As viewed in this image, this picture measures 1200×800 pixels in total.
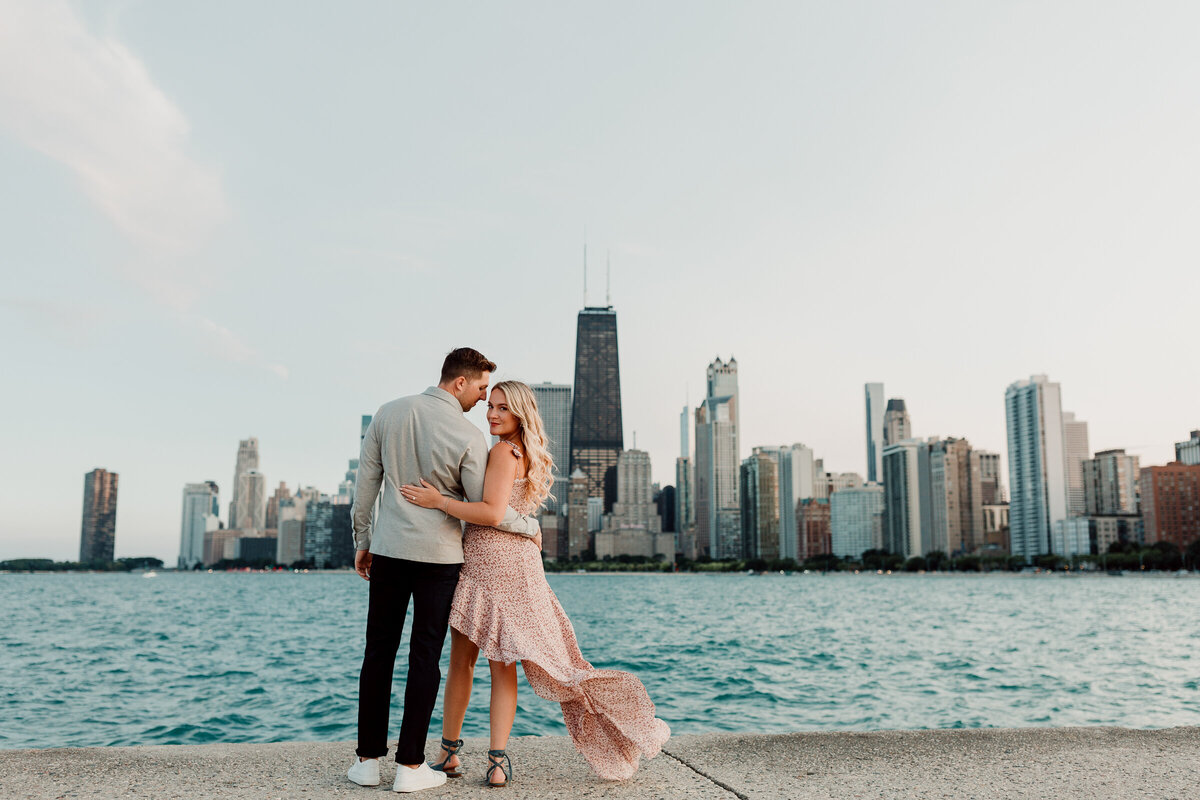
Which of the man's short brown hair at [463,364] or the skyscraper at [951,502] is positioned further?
the skyscraper at [951,502]

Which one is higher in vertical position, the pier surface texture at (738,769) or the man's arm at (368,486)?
the man's arm at (368,486)

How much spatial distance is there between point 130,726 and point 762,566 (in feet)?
535

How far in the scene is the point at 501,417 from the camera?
5.18m

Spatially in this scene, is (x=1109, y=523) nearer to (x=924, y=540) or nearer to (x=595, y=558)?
(x=924, y=540)

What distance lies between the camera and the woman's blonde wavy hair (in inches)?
204

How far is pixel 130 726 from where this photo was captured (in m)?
14.6

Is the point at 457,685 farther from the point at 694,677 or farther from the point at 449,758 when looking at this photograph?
the point at 694,677

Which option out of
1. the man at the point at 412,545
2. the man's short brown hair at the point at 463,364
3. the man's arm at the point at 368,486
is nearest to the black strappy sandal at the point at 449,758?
the man at the point at 412,545

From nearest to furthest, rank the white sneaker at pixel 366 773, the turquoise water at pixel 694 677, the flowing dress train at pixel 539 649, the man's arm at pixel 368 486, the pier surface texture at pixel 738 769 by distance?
the pier surface texture at pixel 738 769
the white sneaker at pixel 366 773
the flowing dress train at pixel 539 649
the man's arm at pixel 368 486
the turquoise water at pixel 694 677

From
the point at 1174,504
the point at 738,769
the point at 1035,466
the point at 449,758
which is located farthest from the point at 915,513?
the point at 449,758

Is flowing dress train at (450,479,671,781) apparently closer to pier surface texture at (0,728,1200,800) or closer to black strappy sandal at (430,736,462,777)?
pier surface texture at (0,728,1200,800)

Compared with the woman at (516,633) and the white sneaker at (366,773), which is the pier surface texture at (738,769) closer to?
the white sneaker at (366,773)

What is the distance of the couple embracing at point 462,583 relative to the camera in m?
4.95

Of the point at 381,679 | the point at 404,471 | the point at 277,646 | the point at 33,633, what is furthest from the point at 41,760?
the point at 33,633
